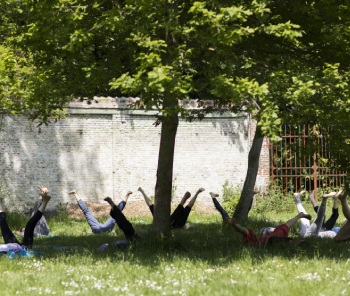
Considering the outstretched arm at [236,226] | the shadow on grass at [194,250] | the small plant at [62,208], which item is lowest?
the small plant at [62,208]

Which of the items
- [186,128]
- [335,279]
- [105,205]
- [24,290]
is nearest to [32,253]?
[24,290]

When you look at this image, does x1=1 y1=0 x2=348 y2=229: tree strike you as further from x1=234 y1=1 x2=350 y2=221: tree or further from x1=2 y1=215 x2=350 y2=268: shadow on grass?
x1=2 y1=215 x2=350 y2=268: shadow on grass

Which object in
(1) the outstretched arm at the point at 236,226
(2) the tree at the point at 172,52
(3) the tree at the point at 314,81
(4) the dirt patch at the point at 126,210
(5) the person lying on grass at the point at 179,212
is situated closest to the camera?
(2) the tree at the point at 172,52

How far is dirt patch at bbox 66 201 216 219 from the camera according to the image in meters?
12.3

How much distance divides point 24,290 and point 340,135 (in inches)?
189

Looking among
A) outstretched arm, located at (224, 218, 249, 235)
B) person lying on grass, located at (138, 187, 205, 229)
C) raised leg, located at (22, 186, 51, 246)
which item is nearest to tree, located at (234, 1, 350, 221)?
outstretched arm, located at (224, 218, 249, 235)

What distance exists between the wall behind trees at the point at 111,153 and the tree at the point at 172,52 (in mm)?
6166

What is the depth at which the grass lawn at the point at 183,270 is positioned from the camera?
13.7 feet

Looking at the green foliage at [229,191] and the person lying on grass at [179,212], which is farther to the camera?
the green foliage at [229,191]

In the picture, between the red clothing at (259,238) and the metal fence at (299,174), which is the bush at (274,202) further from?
the red clothing at (259,238)

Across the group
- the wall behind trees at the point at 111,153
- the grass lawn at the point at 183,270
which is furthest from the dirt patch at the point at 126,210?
the grass lawn at the point at 183,270

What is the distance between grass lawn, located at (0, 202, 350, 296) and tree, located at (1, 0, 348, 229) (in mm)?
1232

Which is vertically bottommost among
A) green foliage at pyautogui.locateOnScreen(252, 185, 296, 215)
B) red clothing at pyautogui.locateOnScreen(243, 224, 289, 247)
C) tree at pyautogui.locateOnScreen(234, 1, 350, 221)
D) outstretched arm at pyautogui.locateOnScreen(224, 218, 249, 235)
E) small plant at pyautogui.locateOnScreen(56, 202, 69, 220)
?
small plant at pyautogui.locateOnScreen(56, 202, 69, 220)

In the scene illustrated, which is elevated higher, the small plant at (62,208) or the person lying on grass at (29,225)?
the person lying on grass at (29,225)
